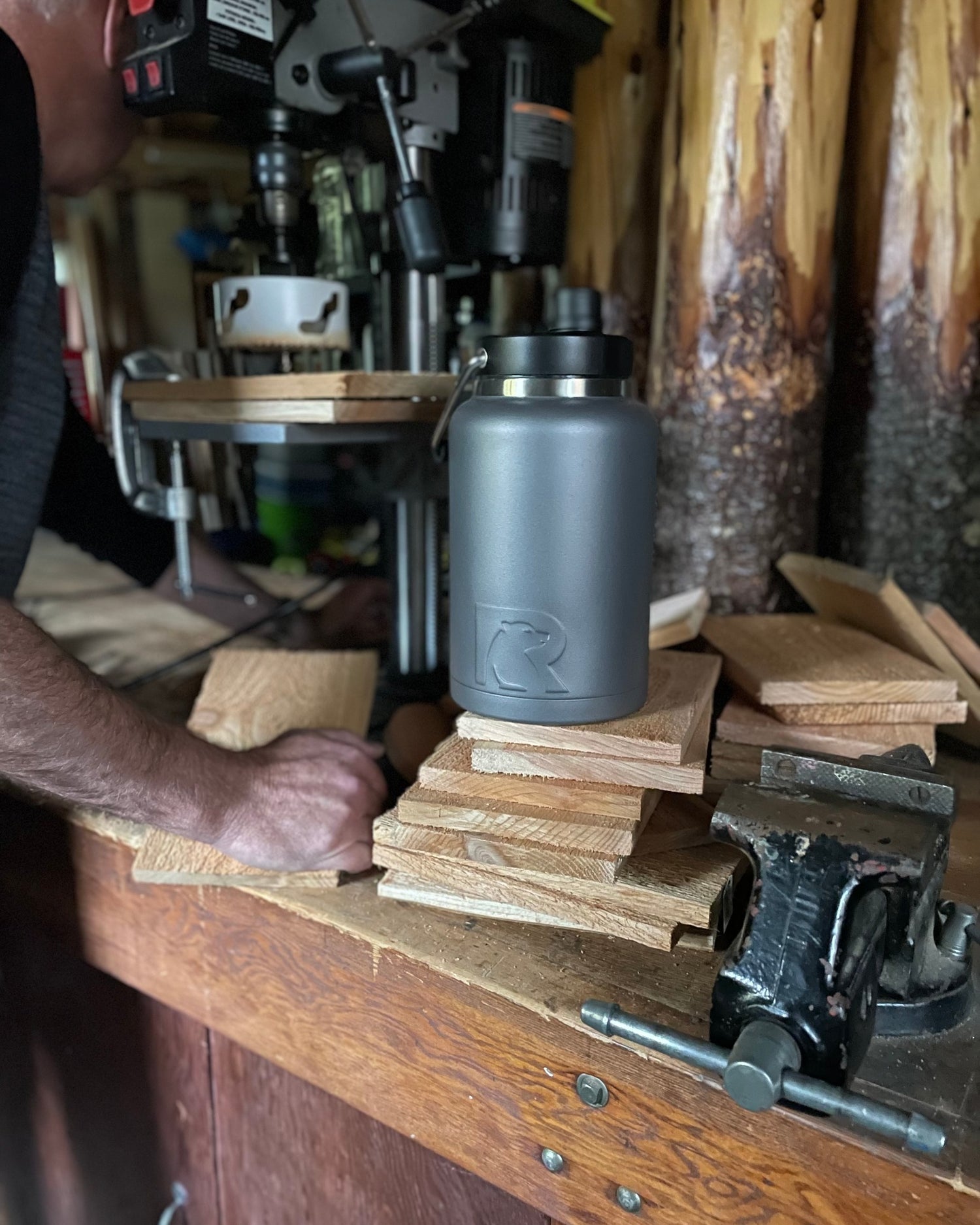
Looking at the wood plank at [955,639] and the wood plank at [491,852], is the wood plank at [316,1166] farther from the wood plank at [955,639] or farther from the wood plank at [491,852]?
the wood plank at [955,639]

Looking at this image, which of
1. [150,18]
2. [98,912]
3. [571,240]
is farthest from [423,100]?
[98,912]

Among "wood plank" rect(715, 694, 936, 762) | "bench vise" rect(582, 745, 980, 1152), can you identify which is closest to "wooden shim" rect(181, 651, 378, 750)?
"wood plank" rect(715, 694, 936, 762)

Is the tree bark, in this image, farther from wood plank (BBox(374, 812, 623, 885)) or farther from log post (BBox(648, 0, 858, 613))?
wood plank (BBox(374, 812, 623, 885))

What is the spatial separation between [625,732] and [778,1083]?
0.24 meters

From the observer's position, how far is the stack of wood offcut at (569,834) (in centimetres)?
64

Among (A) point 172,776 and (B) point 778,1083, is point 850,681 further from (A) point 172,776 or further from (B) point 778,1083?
(A) point 172,776

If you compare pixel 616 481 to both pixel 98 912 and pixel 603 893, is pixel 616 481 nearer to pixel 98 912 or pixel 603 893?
pixel 603 893

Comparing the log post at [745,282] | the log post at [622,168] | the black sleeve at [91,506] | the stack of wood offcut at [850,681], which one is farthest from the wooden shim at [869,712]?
the black sleeve at [91,506]

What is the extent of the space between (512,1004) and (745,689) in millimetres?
381

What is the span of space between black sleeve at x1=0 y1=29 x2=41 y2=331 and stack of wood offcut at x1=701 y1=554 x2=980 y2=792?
2.44ft

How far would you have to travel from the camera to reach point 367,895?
756 mm

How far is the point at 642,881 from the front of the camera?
646mm

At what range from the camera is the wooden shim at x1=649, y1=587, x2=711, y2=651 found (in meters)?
0.94

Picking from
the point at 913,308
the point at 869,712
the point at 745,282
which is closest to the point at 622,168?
the point at 745,282
